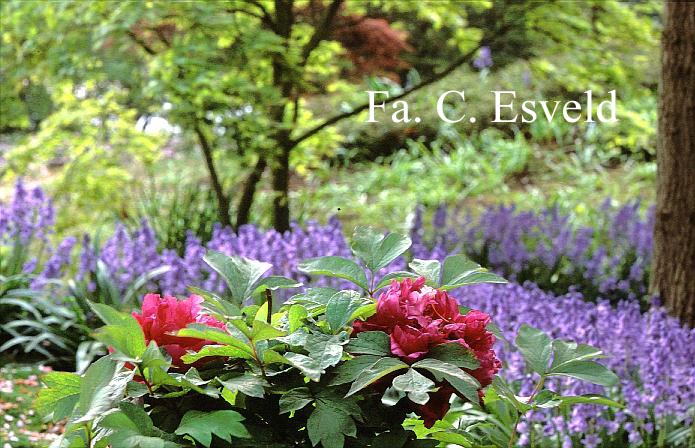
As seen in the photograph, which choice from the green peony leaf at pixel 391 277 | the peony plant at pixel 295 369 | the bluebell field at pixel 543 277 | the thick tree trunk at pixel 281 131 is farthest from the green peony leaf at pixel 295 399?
the thick tree trunk at pixel 281 131

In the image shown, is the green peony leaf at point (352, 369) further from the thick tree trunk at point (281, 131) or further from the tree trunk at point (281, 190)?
the tree trunk at point (281, 190)

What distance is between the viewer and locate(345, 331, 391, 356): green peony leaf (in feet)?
3.69

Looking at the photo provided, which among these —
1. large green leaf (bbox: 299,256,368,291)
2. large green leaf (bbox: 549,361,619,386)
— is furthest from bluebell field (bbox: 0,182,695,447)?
large green leaf (bbox: 299,256,368,291)

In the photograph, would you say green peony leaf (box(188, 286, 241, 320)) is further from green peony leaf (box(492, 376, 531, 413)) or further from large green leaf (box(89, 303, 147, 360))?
green peony leaf (box(492, 376, 531, 413))

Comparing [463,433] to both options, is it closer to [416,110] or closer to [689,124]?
[689,124]

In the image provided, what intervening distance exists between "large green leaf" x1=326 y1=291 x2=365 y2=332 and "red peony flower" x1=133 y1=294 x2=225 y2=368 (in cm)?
17

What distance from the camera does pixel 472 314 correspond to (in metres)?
1.17

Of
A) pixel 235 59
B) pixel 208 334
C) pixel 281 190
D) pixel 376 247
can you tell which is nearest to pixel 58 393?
pixel 208 334

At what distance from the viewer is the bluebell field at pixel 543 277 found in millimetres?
2818

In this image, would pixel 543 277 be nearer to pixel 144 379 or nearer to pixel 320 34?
pixel 320 34

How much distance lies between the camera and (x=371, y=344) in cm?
113

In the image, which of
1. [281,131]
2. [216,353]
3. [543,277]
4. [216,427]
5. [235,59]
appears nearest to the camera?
[216,427]

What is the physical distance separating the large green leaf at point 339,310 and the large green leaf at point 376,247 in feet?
0.35

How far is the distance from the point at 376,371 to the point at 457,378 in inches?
3.9
